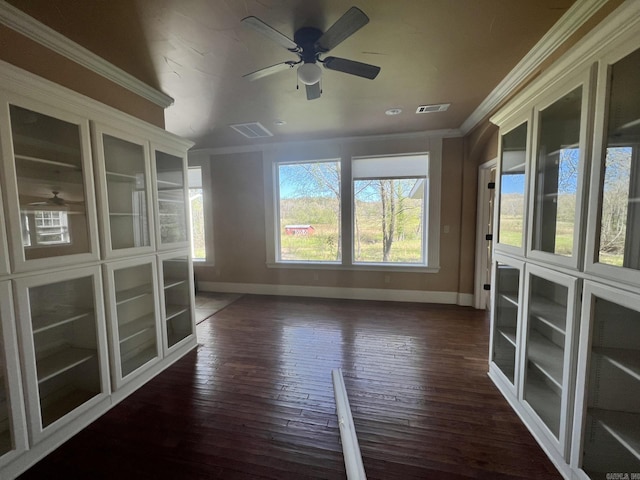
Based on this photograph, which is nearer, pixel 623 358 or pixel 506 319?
pixel 623 358

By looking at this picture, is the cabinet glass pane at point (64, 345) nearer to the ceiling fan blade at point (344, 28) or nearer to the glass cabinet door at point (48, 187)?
the glass cabinet door at point (48, 187)

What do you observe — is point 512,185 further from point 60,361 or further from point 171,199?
point 60,361

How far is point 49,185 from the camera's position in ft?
5.87

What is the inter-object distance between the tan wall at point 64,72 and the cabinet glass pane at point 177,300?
153 centimetres

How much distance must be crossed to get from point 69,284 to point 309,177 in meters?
3.63

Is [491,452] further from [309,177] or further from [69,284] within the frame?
[309,177]

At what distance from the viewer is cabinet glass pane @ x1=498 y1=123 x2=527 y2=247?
1970 mm

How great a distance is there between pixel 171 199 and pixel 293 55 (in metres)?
1.80

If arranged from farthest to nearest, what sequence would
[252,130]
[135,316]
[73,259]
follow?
[252,130]
[135,316]
[73,259]

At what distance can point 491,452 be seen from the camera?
62.8 inches

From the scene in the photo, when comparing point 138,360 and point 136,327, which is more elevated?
point 136,327

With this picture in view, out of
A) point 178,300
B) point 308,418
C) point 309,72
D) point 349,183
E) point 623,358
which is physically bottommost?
point 308,418

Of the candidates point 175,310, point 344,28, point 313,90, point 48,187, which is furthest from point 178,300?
point 344,28

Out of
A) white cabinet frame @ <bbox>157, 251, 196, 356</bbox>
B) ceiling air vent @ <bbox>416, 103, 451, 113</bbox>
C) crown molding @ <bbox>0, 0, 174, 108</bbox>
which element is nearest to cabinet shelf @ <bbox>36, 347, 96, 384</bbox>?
white cabinet frame @ <bbox>157, 251, 196, 356</bbox>
